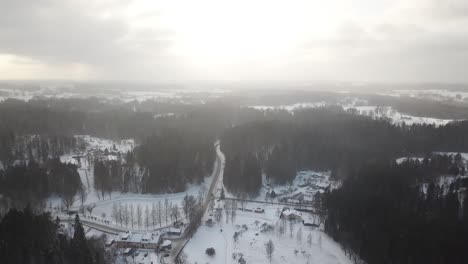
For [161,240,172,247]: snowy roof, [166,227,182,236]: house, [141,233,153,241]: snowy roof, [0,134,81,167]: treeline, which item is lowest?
[161,240,172,247]: snowy roof

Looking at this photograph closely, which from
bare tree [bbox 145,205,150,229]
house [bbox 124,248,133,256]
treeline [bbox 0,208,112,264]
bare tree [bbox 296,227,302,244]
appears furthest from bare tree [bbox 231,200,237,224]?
treeline [bbox 0,208,112,264]

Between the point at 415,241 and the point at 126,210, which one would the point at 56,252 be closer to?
the point at 126,210

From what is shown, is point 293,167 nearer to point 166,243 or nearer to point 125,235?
point 166,243

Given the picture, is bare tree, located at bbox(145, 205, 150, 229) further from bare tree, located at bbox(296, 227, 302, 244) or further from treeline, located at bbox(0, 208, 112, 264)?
bare tree, located at bbox(296, 227, 302, 244)

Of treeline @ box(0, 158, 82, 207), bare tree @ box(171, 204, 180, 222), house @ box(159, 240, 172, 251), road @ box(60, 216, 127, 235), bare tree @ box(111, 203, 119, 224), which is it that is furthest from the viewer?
treeline @ box(0, 158, 82, 207)

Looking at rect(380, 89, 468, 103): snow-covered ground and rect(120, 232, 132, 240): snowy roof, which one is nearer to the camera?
rect(120, 232, 132, 240): snowy roof

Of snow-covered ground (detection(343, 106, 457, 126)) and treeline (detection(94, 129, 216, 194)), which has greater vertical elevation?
snow-covered ground (detection(343, 106, 457, 126))

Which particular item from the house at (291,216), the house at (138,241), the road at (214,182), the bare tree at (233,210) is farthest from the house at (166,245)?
the house at (291,216)

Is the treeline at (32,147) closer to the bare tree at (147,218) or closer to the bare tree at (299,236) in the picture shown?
the bare tree at (147,218)
